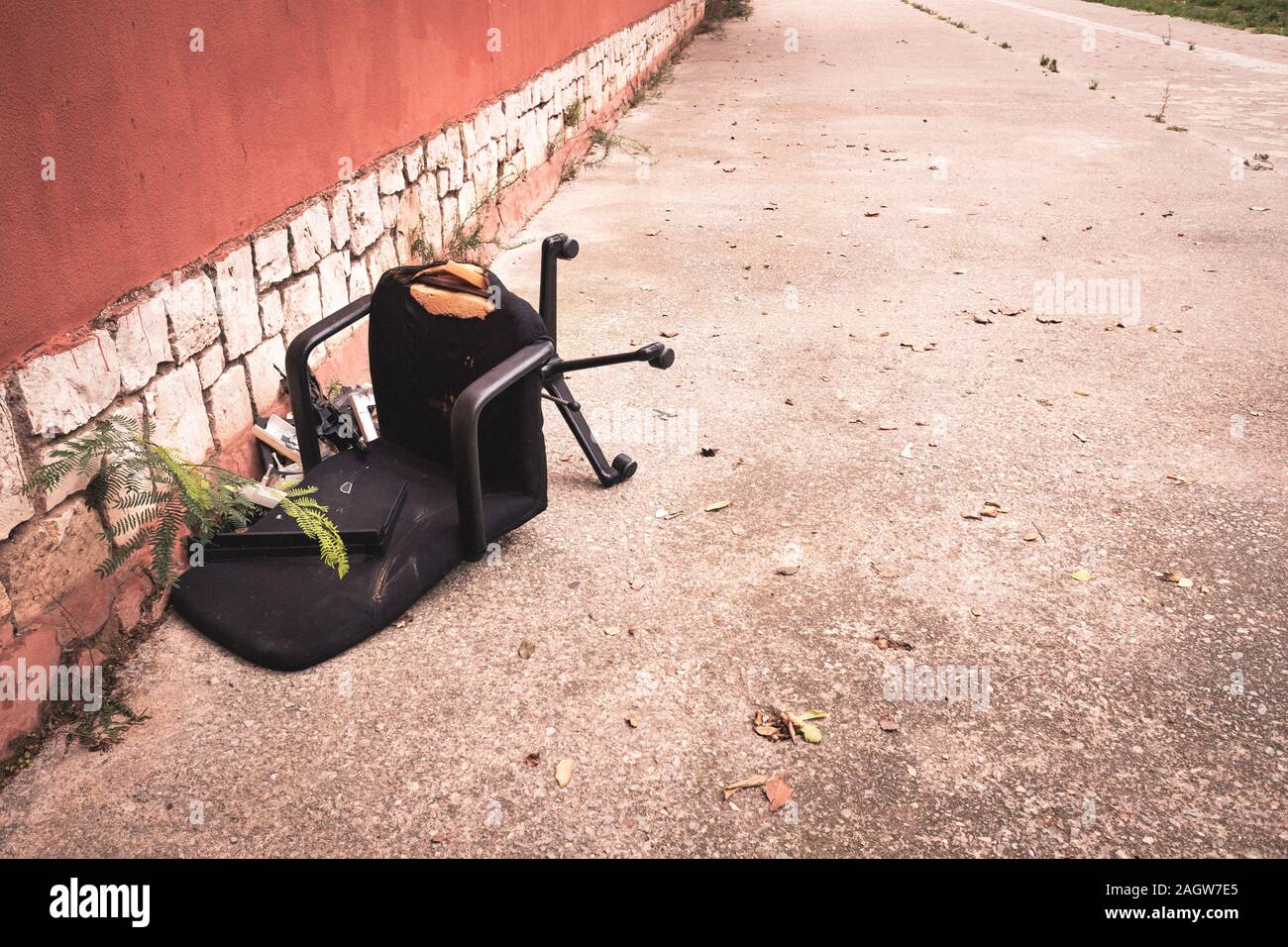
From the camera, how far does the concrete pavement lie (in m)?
2.38

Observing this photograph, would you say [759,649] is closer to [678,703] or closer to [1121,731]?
[678,703]

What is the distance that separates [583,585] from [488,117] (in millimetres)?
4161

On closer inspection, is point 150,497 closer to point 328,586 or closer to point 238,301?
point 328,586

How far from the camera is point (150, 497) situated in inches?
109

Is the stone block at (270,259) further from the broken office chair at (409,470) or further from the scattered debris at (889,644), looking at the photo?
the scattered debris at (889,644)

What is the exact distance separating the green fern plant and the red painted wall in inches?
12.6

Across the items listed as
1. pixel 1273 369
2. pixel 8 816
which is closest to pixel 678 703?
pixel 8 816

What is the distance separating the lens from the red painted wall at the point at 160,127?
2408mm

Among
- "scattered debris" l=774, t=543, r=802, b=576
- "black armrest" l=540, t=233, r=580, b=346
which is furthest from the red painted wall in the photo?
"scattered debris" l=774, t=543, r=802, b=576

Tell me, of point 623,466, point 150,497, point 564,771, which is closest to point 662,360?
point 623,466

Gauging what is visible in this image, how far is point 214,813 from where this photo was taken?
93.0 inches

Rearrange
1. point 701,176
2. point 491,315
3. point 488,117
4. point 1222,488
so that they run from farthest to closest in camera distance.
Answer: point 701,176 < point 488,117 < point 1222,488 < point 491,315

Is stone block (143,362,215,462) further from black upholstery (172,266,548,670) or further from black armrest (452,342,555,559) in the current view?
black armrest (452,342,555,559)

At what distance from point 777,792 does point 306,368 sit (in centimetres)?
216
